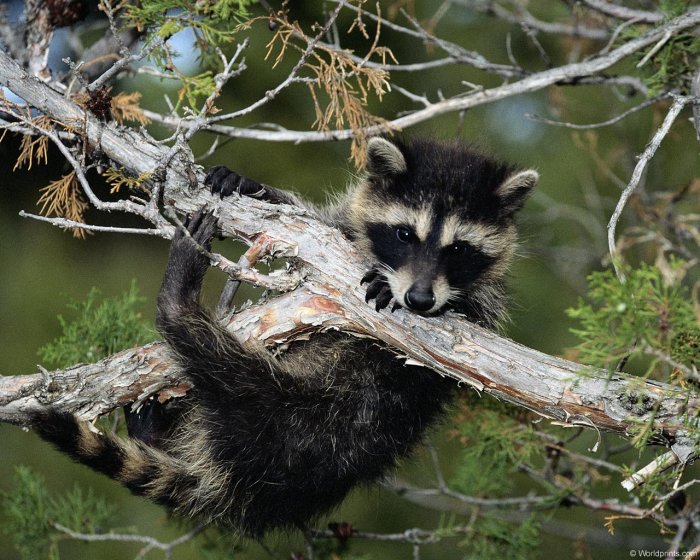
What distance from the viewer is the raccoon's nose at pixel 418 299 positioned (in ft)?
8.87

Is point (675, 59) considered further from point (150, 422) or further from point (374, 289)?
point (150, 422)

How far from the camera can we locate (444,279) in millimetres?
2920

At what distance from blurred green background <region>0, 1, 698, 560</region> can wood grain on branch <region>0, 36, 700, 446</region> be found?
9.50 feet

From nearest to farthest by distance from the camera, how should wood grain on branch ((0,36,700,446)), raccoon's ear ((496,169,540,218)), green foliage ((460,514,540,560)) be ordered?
wood grain on branch ((0,36,700,446)), raccoon's ear ((496,169,540,218)), green foliage ((460,514,540,560))

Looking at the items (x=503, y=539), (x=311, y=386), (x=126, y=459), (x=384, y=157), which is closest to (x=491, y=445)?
(x=503, y=539)

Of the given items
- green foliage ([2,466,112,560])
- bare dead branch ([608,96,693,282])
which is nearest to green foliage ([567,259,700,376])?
bare dead branch ([608,96,693,282])

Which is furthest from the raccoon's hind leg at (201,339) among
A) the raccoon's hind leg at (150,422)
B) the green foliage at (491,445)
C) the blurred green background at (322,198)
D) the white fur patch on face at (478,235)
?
the blurred green background at (322,198)

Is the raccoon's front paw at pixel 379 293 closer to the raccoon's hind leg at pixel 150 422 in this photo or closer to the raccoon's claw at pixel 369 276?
the raccoon's claw at pixel 369 276

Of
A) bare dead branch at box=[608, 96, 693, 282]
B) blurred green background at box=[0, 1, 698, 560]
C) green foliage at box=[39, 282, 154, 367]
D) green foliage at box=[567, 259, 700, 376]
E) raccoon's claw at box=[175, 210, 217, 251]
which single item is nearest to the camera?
green foliage at box=[567, 259, 700, 376]

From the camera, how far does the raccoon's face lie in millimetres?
3010

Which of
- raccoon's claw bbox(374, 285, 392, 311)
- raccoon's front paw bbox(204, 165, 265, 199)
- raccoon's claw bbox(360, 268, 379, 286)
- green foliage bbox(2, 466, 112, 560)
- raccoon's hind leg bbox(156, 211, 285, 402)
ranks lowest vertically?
green foliage bbox(2, 466, 112, 560)

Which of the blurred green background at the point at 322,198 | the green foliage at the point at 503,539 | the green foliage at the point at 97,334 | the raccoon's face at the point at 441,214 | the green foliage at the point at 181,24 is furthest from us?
the blurred green background at the point at 322,198

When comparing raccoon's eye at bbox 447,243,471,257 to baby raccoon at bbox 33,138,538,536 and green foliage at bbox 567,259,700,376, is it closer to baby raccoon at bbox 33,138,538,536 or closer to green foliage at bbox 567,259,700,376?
baby raccoon at bbox 33,138,538,536

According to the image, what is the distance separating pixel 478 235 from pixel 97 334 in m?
1.72
